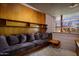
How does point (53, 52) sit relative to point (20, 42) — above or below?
below

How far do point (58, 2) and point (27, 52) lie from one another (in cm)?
121

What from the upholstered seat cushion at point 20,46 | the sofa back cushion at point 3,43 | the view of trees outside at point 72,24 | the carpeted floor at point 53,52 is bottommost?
the carpeted floor at point 53,52

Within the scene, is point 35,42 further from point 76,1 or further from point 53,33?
point 76,1

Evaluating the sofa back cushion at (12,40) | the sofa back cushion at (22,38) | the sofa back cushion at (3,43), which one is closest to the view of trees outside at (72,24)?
the sofa back cushion at (22,38)

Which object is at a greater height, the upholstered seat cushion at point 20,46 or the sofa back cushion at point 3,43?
the sofa back cushion at point 3,43

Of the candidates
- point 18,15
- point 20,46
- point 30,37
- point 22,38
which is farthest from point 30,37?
point 18,15

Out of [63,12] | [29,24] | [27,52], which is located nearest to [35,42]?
[27,52]

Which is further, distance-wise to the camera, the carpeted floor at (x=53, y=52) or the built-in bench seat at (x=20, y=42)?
the carpeted floor at (x=53, y=52)

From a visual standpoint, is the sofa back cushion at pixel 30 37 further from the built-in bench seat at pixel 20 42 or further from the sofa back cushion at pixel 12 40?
the sofa back cushion at pixel 12 40

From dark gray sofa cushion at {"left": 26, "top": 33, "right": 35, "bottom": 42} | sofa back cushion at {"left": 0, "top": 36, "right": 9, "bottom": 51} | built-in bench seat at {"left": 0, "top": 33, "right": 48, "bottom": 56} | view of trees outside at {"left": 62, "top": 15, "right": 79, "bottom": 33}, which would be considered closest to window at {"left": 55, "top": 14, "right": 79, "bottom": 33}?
view of trees outside at {"left": 62, "top": 15, "right": 79, "bottom": 33}

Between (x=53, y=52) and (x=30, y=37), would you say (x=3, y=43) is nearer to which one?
(x=30, y=37)

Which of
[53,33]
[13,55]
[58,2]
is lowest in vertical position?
[13,55]

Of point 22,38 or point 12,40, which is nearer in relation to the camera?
point 12,40

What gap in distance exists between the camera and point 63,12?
7.09 ft
